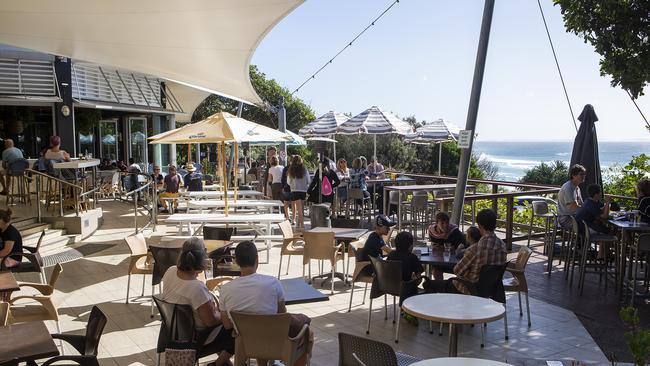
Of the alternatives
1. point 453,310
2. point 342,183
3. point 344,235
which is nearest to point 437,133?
point 342,183

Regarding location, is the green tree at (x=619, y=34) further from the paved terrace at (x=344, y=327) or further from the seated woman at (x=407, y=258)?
the seated woman at (x=407, y=258)

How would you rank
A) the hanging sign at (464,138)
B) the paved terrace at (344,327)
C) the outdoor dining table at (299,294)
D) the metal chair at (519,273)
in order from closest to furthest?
the outdoor dining table at (299,294) < the paved terrace at (344,327) < the metal chair at (519,273) < the hanging sign at (464,138)

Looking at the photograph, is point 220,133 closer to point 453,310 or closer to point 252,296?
point 252,296

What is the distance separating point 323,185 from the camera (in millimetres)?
13062

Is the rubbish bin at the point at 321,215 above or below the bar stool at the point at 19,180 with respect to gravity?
below

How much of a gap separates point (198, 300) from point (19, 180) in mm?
11058

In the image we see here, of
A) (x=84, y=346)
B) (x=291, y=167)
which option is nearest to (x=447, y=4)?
(x=291, y=167)

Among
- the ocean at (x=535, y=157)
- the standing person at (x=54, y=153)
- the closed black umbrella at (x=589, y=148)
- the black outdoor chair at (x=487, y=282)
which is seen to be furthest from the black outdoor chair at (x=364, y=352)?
the ocean at (x=535, y=157)

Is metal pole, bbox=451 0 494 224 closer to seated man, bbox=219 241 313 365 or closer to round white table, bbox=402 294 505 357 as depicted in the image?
round white table, bbox=402 294 505 357

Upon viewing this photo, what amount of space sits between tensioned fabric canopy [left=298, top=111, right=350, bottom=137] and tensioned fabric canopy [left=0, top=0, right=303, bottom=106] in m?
5.63

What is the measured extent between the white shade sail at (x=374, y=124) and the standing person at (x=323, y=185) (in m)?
2.66

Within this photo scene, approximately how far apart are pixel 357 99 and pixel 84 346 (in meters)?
98.0

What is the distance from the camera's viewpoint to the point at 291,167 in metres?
12.9

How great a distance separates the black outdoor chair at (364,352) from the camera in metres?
3.22
